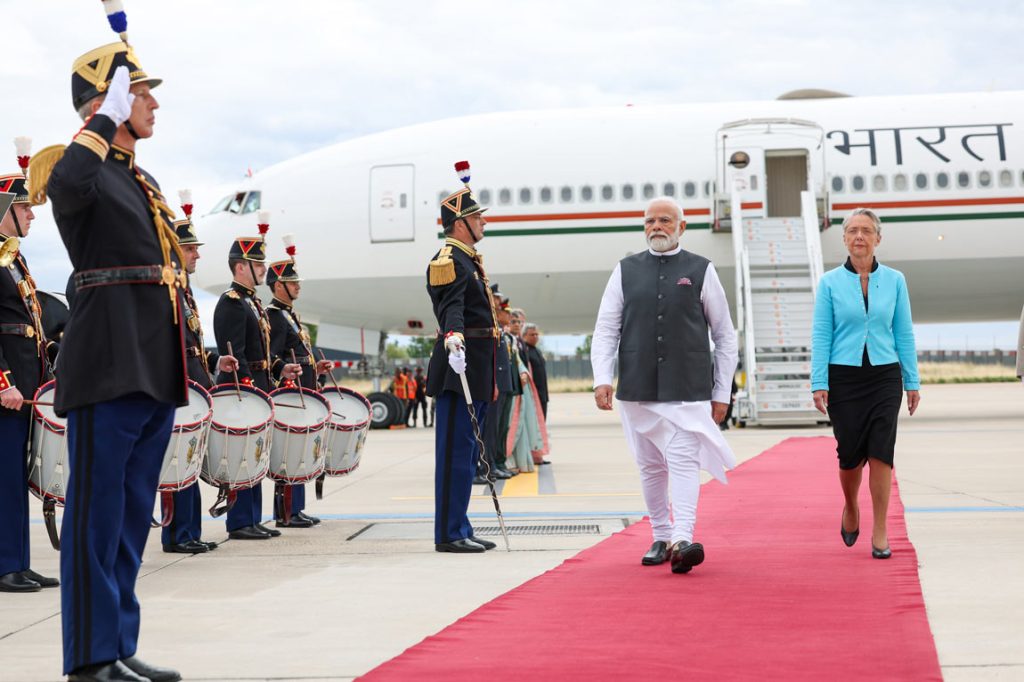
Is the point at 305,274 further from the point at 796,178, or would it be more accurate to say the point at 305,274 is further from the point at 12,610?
the point at 12,610

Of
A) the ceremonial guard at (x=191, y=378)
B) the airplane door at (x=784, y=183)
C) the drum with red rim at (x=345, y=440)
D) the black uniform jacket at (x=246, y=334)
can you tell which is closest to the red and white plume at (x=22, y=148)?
the ceremonial guard at (x=191, y=378)

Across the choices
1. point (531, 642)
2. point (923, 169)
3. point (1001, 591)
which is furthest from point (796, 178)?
point (531, 642)

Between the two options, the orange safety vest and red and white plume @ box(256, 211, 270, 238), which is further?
the orange safety vest

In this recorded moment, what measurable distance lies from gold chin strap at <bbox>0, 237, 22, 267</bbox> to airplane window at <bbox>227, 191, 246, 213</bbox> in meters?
12.1

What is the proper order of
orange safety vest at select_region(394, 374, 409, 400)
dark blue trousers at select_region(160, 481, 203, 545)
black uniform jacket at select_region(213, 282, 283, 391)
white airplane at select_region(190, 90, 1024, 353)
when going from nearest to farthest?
dark blue trousers at select_region(160, 481, 203, 545) < black uniform jacket at select_region(213, 282, 283, 391) < white airplane at select_region(190, 90, 1024, 353) < orange safety vest at select_region(394, 374, 409, 400)

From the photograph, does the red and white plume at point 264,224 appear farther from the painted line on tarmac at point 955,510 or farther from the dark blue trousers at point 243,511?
the painted line on tarmac at point 955,510

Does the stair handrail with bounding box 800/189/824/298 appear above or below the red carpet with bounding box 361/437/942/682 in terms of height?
above

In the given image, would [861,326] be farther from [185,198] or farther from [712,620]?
[185,198]

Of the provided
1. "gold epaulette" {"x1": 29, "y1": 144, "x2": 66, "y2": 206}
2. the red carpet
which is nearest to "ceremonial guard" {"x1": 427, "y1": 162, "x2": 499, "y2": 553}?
the red carpet

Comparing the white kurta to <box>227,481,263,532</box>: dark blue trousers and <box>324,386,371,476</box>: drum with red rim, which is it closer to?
<box>324,386,371,476</box>: drum with red rim

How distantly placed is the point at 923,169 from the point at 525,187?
525 centimetres

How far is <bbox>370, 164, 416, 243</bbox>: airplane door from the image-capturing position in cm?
1659

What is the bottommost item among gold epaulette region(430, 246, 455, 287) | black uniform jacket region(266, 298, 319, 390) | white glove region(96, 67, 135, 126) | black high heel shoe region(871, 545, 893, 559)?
black high heel shoe region(871, 545, 893, 559)

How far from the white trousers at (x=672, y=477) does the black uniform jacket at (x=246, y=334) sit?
2.32m
